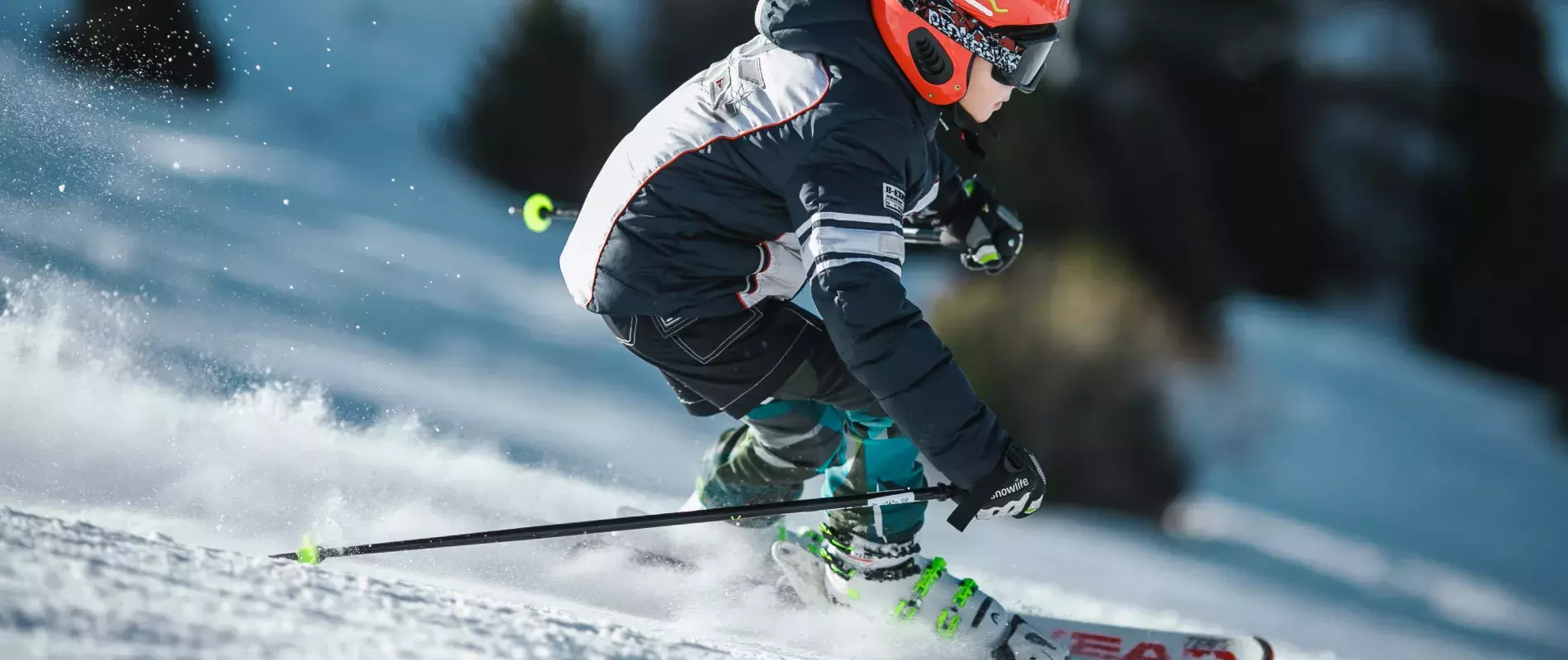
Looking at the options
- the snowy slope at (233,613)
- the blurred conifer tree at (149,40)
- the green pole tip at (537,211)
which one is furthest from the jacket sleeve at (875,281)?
the blurred conifer tree at (149,40)

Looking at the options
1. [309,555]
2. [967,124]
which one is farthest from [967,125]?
[309,555]

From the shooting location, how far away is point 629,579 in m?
2.92

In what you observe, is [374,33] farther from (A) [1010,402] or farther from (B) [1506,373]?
(B) [1506,373]

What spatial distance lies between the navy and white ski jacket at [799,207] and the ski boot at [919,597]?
0.37 metres

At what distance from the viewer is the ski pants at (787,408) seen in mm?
2434

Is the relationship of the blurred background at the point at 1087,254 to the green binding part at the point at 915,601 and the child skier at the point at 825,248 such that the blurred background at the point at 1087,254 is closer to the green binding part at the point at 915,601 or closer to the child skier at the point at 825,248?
the child skier at the point at 825,248

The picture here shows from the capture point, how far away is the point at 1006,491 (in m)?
2.27

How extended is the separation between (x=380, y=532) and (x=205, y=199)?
2.83 meters

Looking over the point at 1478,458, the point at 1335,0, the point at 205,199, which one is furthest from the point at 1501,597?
the point at 205,199

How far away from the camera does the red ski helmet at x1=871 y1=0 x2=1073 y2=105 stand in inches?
88.4

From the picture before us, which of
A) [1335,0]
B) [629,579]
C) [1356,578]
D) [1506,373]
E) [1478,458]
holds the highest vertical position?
[1335,0]

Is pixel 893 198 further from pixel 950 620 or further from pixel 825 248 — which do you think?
pixel 950 620

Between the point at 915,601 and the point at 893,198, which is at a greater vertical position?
the point at 893,198

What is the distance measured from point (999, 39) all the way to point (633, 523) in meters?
1.27
